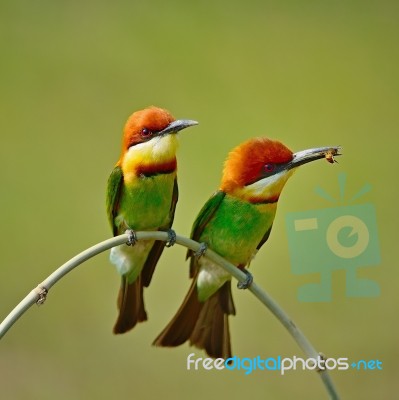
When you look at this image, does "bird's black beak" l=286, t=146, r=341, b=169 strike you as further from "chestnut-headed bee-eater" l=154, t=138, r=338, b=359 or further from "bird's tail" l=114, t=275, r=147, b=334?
"bird's tail" l=114, t=275, r=147, b=334

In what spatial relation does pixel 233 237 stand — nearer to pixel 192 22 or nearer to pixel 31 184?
pixel 31 184

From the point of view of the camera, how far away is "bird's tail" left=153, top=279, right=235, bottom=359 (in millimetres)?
1960

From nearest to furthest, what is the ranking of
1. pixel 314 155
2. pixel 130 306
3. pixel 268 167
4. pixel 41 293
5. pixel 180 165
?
pixel 41 293, pixel 314 155, pixel 268 167, pixel 130 306, pixel 180 165

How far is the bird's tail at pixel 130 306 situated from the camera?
75.4 inches

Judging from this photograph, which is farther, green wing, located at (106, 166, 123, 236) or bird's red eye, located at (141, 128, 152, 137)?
green wing, located at (106, 166, 123, 236)

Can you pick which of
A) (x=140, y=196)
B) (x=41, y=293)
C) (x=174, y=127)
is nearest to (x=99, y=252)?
(x=41, y=293)

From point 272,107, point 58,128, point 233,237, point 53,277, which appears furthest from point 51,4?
point 53,277

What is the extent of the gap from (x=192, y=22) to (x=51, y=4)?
2.26 feet

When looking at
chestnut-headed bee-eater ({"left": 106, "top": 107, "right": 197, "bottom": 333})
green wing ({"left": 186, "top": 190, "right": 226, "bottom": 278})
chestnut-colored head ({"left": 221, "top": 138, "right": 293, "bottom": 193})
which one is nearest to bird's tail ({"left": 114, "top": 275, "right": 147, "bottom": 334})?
chestnut-headed bee-eater ({"left": 106, "top": 107, "right": 197, "bottom": 333})

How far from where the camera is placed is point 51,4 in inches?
162

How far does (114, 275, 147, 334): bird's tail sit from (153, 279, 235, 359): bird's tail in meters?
0.08

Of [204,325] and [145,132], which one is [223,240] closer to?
[204,325]

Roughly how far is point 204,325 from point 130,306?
0.68 feet

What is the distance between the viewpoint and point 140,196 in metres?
1.98
